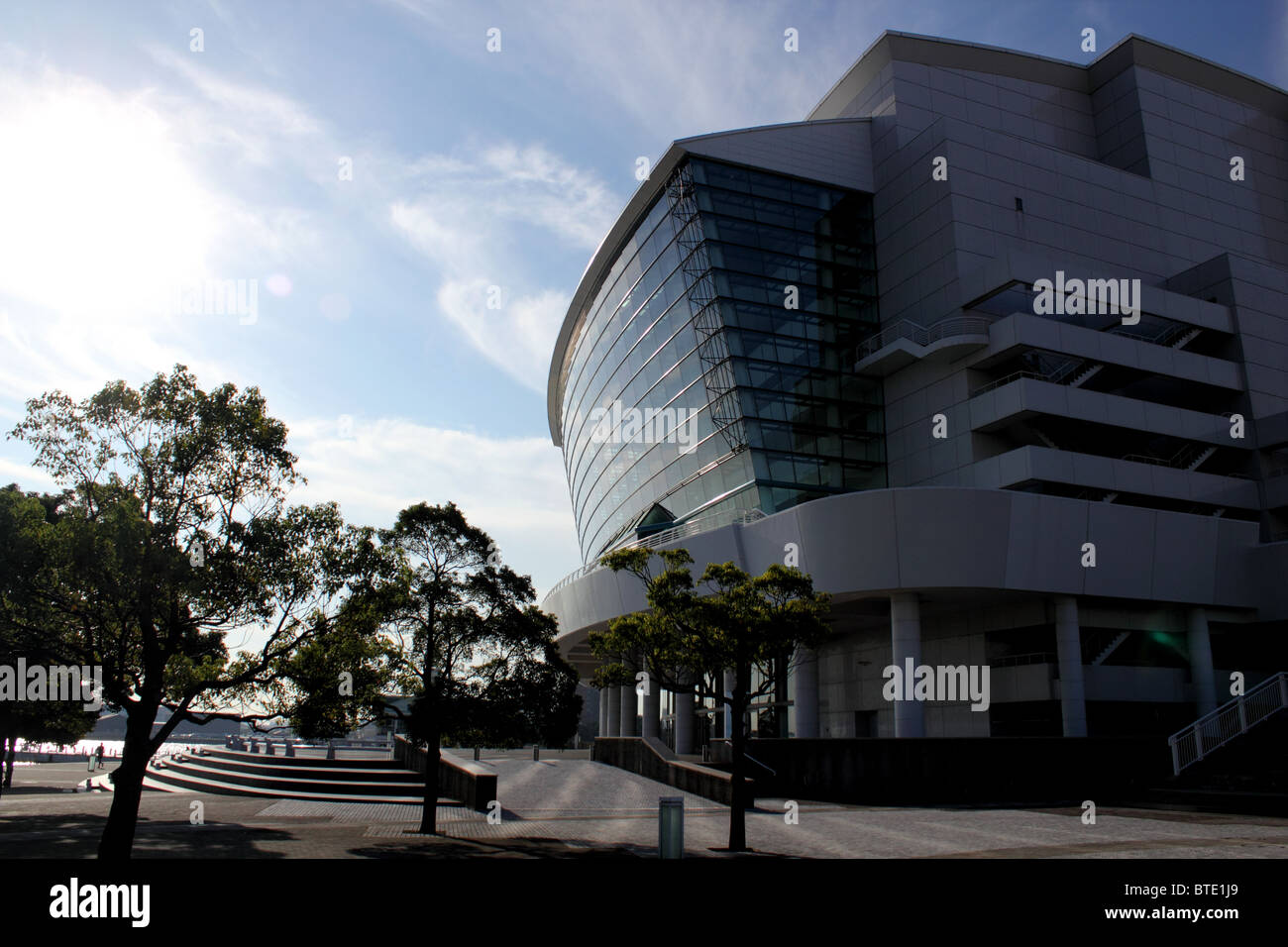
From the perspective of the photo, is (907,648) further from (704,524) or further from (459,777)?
(459,777)

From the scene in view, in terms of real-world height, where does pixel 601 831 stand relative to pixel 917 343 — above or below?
A: below

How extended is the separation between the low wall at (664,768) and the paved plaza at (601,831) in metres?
0.73

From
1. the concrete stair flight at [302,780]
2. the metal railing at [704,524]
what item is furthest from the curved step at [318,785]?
the metal railing at [704,524]

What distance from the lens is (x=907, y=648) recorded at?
3183 centimetres

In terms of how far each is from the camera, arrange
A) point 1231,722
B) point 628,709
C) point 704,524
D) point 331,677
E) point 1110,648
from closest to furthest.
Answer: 1. point 331,677
2. point 1231,722
3. point 1110,648
4. point 704,524
5. point 628,709

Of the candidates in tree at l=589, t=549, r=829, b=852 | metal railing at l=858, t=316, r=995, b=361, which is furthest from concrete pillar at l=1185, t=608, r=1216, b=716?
tree at l=589, t=549, r=829, b=852

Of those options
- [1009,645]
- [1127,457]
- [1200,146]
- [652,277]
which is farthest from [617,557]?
[1200,146]

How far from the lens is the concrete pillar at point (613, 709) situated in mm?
61000

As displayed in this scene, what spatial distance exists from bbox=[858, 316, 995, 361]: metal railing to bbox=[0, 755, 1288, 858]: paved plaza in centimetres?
2211

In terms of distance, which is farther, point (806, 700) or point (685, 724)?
point (685, 724)

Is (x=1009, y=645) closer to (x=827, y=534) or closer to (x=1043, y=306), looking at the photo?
(x=827, y=534)

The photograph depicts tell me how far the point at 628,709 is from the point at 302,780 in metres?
33.3

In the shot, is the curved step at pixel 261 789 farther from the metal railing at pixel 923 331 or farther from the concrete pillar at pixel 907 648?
the metal railing at pixel 923 331

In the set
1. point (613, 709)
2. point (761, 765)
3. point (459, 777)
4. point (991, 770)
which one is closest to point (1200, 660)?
point (991, 770)
